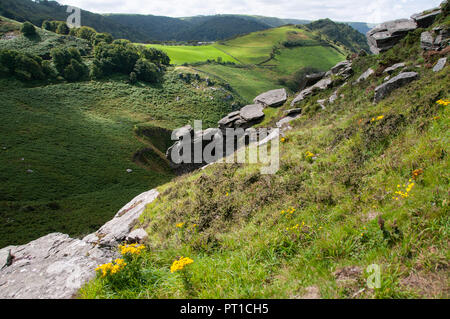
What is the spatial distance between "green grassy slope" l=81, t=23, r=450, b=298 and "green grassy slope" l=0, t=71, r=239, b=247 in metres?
25.1

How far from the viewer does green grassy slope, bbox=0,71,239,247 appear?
29422 mm

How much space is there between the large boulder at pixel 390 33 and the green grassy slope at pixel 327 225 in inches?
945

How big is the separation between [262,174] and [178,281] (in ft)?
20.8

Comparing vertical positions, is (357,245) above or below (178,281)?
above

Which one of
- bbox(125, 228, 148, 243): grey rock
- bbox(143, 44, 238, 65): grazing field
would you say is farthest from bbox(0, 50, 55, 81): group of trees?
bbox(125, 228, 148, 243): grey rock

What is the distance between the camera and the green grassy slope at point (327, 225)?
12.6 feet

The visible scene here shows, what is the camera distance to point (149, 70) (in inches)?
3332

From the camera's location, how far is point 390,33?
27.7 metres

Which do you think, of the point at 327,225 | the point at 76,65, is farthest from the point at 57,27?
the point at 327,225

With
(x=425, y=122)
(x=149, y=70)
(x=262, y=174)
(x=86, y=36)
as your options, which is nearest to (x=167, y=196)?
(x=262, y=174)

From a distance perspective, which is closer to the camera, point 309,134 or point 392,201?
point 392,201

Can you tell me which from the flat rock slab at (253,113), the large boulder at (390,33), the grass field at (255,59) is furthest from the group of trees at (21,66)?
the large boulder at (390,33)
